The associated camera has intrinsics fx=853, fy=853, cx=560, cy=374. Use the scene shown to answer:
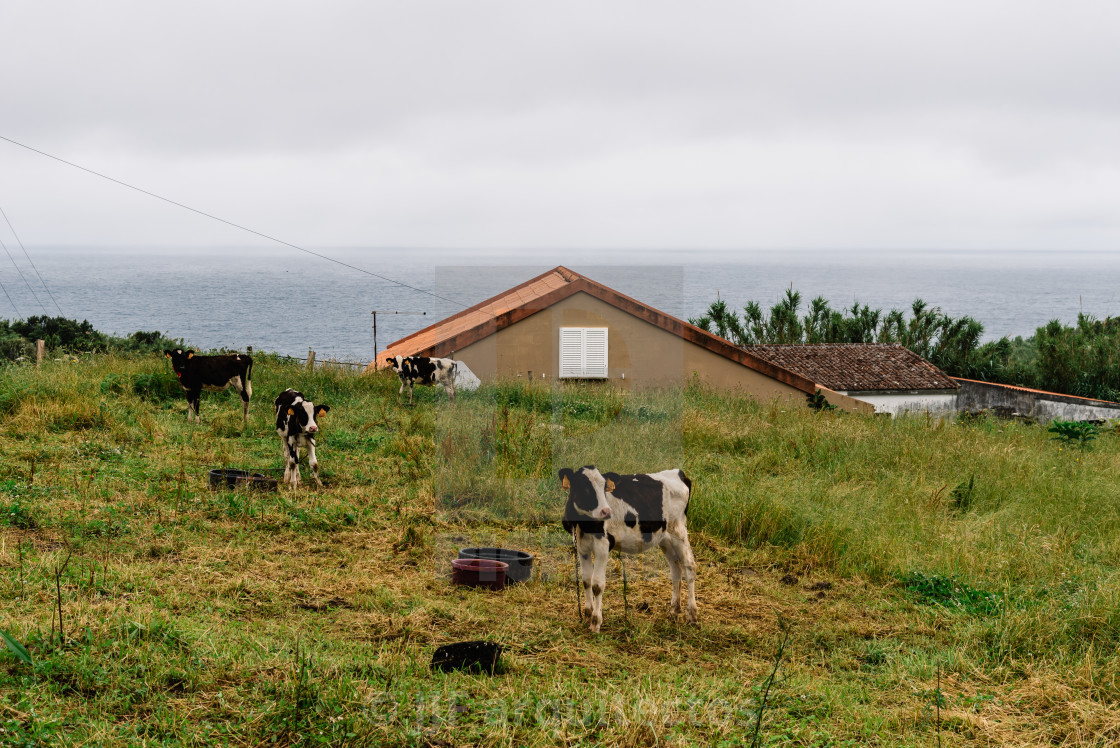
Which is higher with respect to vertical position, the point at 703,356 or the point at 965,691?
the point at 703,356

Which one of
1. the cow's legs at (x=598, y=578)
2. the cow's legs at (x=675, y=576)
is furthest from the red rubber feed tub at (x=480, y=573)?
the cow's legs at (x=675, y=576)

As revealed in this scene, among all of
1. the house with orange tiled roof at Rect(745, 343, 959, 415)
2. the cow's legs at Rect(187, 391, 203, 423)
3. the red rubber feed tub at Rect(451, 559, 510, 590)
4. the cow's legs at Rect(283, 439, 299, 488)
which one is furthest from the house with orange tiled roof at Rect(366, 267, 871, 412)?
the red rubber feed tub at Rect(451, 559, 510, 590)

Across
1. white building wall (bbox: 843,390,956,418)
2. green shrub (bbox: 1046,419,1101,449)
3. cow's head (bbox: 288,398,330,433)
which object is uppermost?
cow's head (bbox: 288,398,330,433)

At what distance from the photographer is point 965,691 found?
5496 mm

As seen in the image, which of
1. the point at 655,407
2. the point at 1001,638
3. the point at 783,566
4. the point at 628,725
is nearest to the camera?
the point at 628,725

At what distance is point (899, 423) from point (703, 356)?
7.92 metres

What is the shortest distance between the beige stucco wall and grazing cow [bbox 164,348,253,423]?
7.92 metres

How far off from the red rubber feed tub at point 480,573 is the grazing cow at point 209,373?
7.57m

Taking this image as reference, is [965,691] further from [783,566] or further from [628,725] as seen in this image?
[783,566]

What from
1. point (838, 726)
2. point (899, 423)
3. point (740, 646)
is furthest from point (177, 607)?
point (899, 423)

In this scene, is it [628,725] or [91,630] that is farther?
[91,630]

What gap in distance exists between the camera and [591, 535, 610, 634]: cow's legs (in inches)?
249

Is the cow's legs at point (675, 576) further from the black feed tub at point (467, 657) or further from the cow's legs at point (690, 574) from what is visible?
the black feed tub at point (467, 657)

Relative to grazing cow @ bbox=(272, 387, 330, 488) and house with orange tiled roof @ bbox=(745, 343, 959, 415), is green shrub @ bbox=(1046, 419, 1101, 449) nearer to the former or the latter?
grazing cow @ bbox=(272, 387, 330, 488)
